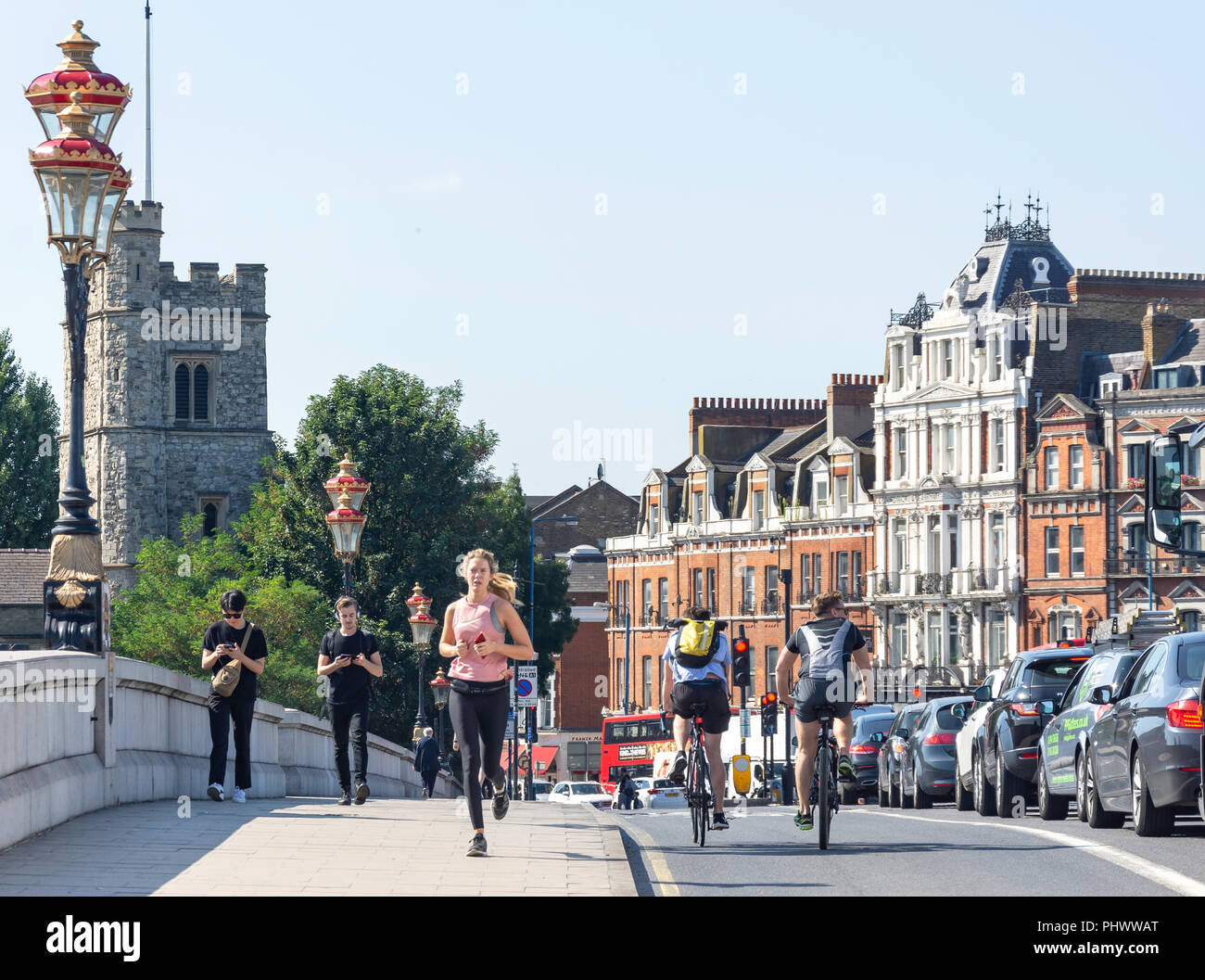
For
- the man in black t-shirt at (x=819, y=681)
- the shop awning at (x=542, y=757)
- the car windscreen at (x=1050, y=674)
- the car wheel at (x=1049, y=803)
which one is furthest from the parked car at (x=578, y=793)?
the man in black t-shirt at (x=819, y=681)

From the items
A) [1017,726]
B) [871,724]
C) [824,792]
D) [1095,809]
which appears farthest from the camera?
[871,724]

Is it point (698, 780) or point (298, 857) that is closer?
point (298, 857)

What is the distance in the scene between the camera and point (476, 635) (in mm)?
13547

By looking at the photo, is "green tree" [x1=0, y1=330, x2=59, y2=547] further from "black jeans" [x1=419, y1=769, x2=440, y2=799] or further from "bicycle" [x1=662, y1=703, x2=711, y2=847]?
"bicycle" [x1=662, y1=703, x2=711, y2=847]

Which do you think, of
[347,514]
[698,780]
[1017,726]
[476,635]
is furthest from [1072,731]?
[347,514]

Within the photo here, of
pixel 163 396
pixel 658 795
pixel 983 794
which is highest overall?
pixel 163 396

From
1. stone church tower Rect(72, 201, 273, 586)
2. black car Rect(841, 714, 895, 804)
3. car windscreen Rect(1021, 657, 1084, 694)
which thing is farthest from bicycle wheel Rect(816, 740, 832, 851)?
stone church tower Rect(72, 201, 273, 586)

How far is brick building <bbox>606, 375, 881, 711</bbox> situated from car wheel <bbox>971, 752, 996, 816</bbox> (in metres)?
50.1

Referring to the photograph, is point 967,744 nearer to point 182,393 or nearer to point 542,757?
point 182,393

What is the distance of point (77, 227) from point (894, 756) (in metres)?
16.5

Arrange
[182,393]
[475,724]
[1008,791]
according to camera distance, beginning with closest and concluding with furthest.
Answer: [475,724]
[1008,791]
[182,393]
